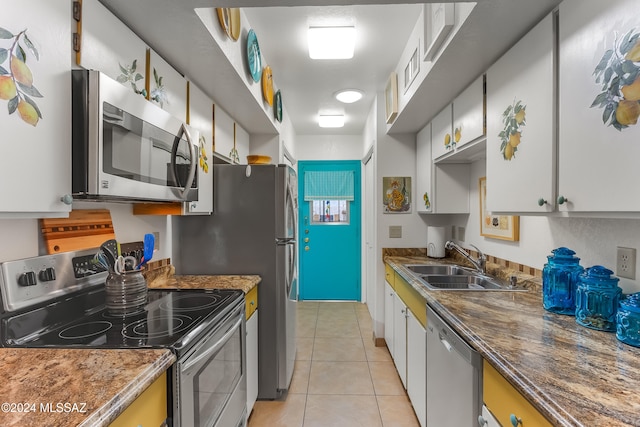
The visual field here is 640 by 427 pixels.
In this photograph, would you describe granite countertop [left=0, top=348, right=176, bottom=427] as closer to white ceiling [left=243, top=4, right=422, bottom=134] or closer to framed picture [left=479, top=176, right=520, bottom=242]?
framed picture [left=479, top=176, right=520, bottom=242]

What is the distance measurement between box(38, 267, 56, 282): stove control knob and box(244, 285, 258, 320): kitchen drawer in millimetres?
929

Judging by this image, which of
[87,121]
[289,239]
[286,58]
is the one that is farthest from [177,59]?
[289,239]

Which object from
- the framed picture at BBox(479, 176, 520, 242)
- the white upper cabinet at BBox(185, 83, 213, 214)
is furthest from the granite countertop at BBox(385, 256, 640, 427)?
the white upper cabinet at BBox(185, 83, 213, 214)

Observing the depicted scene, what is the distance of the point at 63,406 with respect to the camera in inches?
26.4

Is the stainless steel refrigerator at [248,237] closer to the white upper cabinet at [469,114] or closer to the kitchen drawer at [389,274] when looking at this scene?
the kitchen drawer at [389,274]

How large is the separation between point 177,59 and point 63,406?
5.24 ft

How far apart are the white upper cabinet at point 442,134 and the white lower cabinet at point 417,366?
3.94 ft

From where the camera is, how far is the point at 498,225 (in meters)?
2.16

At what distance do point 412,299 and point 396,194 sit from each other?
1416 mm

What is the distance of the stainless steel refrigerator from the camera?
2.21 meters

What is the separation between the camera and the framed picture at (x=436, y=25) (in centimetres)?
144

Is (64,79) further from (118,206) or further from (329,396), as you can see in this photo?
(329,396)

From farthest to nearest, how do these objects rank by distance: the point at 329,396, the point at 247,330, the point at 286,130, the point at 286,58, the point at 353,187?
the point at 353,187, the point at 286,130, the point at 286,58, the point at 329,396, the point at 247,330

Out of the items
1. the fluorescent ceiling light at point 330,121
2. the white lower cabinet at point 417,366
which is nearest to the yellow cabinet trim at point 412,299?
the white lower cabinet at point 417,366
